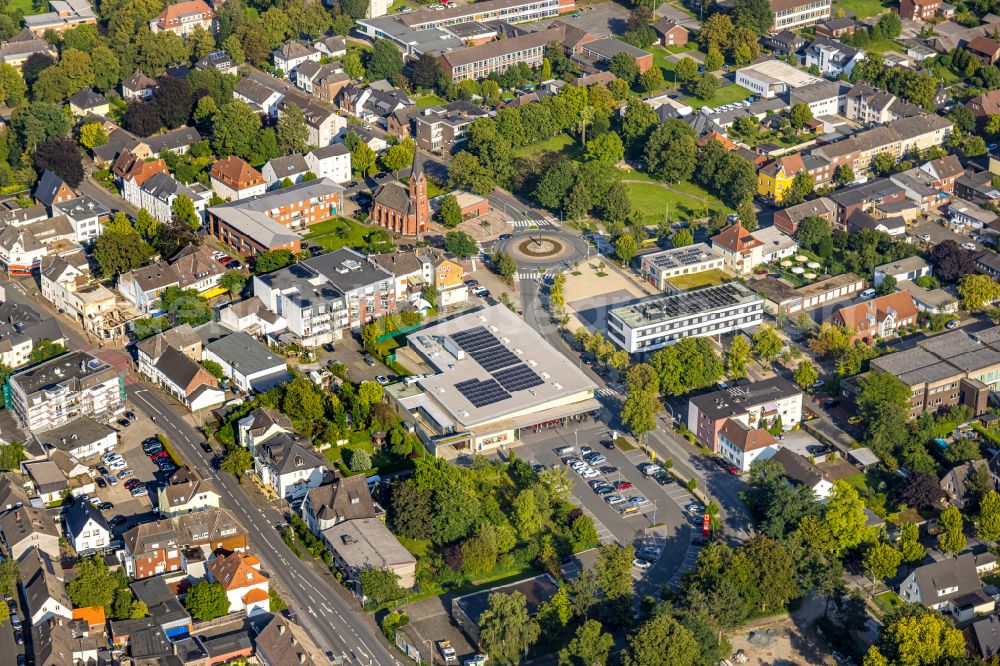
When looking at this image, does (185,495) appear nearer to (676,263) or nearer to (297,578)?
(297,578)

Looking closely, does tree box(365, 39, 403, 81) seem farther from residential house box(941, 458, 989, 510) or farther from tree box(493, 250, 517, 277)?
residential house box(941, 458, 989, 510)

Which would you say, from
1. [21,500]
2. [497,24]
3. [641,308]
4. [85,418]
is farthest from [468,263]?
[497,24]

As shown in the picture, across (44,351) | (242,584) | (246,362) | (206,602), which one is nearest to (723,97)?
(246,362)

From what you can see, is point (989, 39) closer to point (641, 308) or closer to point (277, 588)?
point (641, 308)

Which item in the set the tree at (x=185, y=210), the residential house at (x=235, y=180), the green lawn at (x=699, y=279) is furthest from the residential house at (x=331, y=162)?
the green lawn at (x=699, y=279)

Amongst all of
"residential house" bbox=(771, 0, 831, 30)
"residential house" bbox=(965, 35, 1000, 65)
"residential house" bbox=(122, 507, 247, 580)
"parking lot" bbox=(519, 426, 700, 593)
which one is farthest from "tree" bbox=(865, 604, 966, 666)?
"residential house" bbox=(771, 0, 831, 30)
